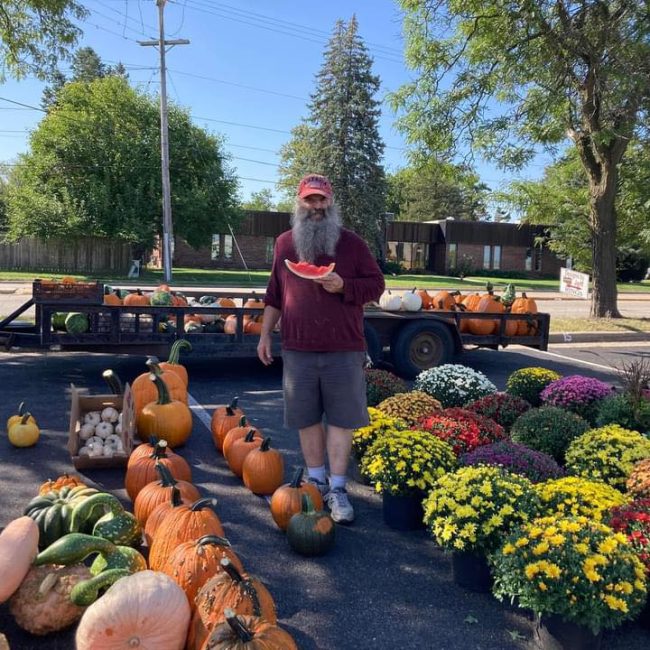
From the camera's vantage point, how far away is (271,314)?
4359 mm

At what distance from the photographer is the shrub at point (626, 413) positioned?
5.14m

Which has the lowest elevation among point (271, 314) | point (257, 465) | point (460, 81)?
point (257, 465)

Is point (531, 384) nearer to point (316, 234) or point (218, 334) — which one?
point (316, 234)

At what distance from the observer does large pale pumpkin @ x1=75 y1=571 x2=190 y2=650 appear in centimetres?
230

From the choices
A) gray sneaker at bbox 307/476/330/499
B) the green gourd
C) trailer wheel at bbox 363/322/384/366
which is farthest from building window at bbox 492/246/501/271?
the green gourd

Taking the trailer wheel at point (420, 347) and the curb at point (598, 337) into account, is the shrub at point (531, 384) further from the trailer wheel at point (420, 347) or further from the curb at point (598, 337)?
the curb at point (598, 337)

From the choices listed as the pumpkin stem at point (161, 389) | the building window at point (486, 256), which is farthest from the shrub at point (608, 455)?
the building window at point (486, 256)

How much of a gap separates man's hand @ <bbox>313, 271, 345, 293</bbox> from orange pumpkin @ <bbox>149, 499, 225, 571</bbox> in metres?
1.37

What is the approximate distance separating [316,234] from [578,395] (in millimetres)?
3271

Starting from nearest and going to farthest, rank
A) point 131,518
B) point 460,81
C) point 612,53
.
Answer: point 131,518
point 612,53
point 460,81

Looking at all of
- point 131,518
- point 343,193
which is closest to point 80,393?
point 131,518

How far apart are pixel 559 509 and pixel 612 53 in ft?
41.3

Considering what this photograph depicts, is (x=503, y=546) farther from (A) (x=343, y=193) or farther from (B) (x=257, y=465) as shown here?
(A) (x=343, y=193)

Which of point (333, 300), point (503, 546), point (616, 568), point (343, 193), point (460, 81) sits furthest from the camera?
point (343, 193)
